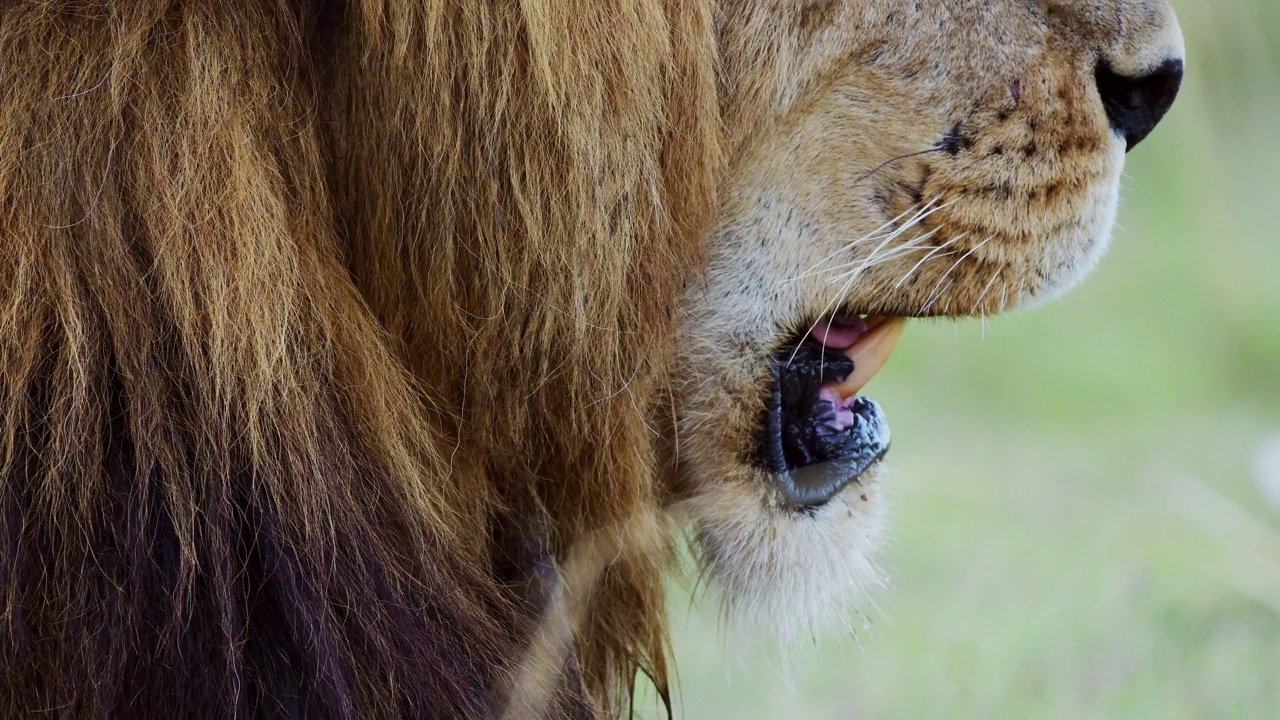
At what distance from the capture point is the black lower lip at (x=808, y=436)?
172 cm

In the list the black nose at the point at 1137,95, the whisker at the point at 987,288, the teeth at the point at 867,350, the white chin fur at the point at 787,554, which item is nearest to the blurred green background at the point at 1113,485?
the white chin fur at the point at 787,554

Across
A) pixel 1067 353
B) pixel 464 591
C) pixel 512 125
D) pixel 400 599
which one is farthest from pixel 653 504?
pixel 1067 353

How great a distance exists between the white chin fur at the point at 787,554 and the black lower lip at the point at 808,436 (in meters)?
0.03

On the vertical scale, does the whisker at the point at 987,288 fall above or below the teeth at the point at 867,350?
above

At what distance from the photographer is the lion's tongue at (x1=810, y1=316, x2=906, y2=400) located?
1806mm

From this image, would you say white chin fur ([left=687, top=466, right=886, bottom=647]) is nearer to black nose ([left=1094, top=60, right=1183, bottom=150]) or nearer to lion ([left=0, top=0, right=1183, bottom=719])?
lion ([left=0, top=0, right=1183, bottom=719])

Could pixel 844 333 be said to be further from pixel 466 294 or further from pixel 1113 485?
pixel 1113 485

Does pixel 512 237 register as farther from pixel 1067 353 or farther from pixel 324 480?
pixel 1067 353

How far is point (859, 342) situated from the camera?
1824 mm

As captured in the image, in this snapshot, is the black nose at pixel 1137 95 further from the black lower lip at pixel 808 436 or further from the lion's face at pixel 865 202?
the black lower lip at pixel 808 436

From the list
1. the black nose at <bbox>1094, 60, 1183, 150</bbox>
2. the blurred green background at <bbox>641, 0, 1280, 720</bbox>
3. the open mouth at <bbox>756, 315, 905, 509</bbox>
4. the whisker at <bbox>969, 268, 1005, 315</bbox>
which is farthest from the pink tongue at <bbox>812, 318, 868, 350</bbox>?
the black nose at <bbox>1094, 60, 1183, 150</bbox>

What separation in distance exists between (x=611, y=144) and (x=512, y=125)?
0.11 meters

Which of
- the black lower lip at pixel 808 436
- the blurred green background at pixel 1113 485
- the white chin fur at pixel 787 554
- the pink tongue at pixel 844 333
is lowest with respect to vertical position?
the blurred green background at pixel 1113 485

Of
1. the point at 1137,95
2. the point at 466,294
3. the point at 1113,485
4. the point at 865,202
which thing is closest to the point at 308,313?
the point at 466,294
